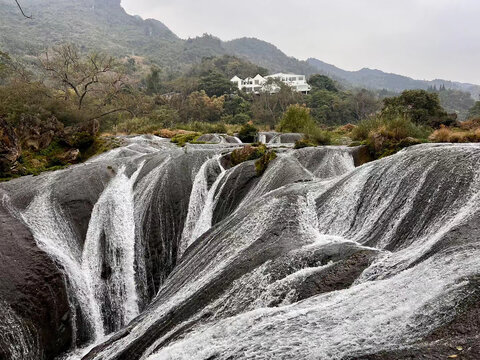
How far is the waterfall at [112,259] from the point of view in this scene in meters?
8.70

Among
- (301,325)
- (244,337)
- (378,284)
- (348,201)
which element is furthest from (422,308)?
(348,201)

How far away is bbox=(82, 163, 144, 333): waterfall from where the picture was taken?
870 cm

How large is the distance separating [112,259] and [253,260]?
519cm

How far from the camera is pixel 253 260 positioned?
6.24 meters

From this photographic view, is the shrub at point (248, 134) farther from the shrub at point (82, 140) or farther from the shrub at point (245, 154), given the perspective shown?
the shrub at point (245, 154)

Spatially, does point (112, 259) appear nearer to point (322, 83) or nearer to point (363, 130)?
point (363, 130)

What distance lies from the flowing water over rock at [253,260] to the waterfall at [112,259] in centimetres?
3

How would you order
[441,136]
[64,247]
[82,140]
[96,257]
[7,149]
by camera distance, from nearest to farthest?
[64,247], [96,257], [441,136], [7,149], [82,140]

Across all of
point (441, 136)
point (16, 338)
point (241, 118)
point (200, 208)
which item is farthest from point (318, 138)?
point (241, 118)

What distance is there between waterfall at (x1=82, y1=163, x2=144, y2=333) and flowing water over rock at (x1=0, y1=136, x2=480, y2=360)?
0.03 meters

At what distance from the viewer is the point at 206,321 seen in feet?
17.1

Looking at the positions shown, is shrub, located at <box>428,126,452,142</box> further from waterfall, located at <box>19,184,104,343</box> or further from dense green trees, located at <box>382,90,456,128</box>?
waterfall, located at <box>19,184,104,343</box>

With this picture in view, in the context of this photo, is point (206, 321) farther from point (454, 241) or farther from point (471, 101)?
point (471, 101)

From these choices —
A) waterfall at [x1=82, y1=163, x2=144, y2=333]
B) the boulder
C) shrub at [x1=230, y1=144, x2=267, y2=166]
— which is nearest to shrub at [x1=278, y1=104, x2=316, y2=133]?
shrub at [x1=230, y1=144, x2=267, y2=166]
